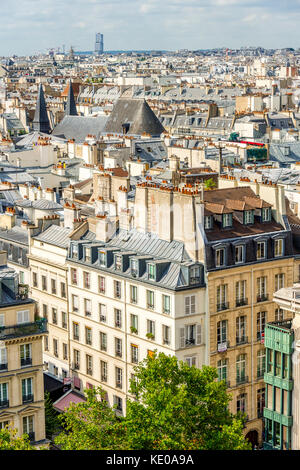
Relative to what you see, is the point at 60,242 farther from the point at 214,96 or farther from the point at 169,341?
the point at 214,96

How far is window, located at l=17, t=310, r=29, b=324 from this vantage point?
33.1 meters

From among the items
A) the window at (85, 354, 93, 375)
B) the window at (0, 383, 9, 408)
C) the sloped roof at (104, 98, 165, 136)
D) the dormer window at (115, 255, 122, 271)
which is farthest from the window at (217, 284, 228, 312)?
the sloped roof at (104, 98, 165, 136)

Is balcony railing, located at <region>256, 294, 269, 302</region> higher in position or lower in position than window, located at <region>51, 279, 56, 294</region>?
higher

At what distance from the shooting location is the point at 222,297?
127 ft

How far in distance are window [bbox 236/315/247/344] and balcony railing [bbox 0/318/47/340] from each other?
9650 millimetres

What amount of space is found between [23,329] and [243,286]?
10549mm

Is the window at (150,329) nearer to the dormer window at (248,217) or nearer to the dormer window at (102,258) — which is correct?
the dormer window at (102,258)

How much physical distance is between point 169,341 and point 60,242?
8.86 m

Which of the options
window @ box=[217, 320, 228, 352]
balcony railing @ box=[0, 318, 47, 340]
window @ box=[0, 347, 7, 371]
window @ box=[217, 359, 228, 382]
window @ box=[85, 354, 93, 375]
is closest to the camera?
window @ box=[0, 347, 7, 371]

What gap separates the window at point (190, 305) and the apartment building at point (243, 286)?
2.35ft

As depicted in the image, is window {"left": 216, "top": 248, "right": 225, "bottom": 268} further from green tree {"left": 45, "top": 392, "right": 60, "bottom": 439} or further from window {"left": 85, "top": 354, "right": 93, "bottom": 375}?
green tree {"left": 45, "top": 392, "right": 60, "bottom": 439}

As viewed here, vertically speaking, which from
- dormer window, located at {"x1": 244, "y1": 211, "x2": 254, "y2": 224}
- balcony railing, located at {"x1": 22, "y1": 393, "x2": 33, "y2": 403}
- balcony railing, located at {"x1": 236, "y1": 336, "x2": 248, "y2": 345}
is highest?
dormer window, located at {"x1": 244, "y1": 211, "x2": 254, "y2": 224}

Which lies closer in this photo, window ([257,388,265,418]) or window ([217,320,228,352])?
window ([217,320,228,352])
